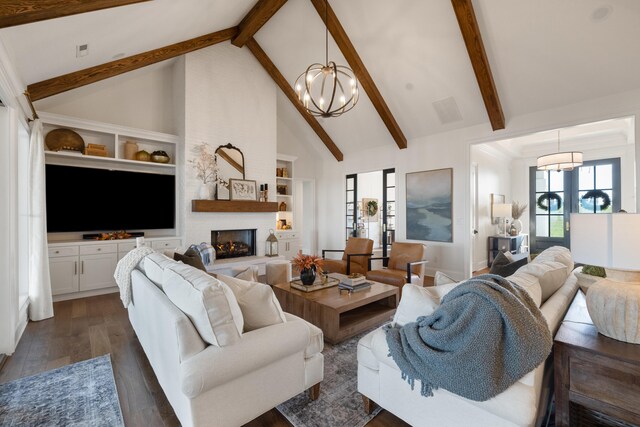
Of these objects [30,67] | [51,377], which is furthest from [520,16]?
[51,377]

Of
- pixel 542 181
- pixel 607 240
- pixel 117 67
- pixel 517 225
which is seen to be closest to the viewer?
pixel 607 240

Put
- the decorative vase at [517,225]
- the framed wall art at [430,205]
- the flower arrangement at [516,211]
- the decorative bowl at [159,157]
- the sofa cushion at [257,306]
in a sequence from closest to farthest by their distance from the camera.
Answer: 1. the sofa cushion at [257,306]
2. the decorative bowl at [159,157]
3. the framed wall art at [430,205]
4. the decorative vase at [517,225]
5. the flower arrangement at [516,211]

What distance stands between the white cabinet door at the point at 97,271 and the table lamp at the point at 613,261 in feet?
17.7

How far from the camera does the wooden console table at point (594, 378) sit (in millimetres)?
1252

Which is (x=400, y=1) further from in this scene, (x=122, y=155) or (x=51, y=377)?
(x=51, y=377)

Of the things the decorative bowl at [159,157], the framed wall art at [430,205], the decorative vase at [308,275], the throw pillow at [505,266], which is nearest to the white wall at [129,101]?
the decorative bowl at [159,157]

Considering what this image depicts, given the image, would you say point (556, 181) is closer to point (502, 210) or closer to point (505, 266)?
point (502, 210)

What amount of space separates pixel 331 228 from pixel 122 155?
16.2 feet

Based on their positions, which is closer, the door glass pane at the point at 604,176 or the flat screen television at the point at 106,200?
the flat screen television at the point at 106,200

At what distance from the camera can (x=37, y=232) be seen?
3.38 metres

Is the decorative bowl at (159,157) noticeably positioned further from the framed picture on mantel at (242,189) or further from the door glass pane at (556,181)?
the door glass pane at (556,181)

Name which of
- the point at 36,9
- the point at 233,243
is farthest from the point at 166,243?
the point at 36,9

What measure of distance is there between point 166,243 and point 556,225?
881 cm

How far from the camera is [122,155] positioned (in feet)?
16.4
